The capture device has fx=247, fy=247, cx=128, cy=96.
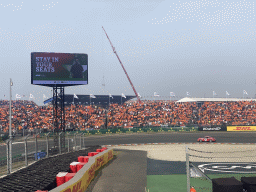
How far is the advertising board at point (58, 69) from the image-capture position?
2302 cm

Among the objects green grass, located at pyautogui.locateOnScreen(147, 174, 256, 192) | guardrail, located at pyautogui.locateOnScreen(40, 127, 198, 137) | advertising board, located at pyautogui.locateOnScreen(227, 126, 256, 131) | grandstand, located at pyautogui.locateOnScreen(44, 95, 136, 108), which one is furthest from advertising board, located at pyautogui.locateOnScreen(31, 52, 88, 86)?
grandstand, located at pyautogui.locateOnScreen(44, 95, 136, 108)

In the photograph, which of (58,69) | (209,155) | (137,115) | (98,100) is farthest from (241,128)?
(58,69)

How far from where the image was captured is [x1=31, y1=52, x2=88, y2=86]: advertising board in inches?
906

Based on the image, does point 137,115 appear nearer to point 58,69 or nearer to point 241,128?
point 241,128

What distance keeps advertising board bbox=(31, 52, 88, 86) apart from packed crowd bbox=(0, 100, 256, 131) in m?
29.8

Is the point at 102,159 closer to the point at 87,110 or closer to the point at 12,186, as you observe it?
the point at 12,186

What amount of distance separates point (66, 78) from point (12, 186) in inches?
639

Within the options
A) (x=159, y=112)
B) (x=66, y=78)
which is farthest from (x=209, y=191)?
(x=159, y=112)

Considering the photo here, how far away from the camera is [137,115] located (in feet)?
202

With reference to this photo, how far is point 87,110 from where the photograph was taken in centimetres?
6188

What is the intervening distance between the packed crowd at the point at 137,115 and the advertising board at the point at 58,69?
29.8 meters

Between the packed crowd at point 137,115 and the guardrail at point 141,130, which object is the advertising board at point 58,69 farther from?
the packed crowd at point 137,115

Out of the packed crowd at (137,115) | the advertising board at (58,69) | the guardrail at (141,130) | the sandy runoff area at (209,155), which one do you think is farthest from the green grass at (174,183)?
the packed crowd at (137,115)

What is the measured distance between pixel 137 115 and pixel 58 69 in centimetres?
3992
